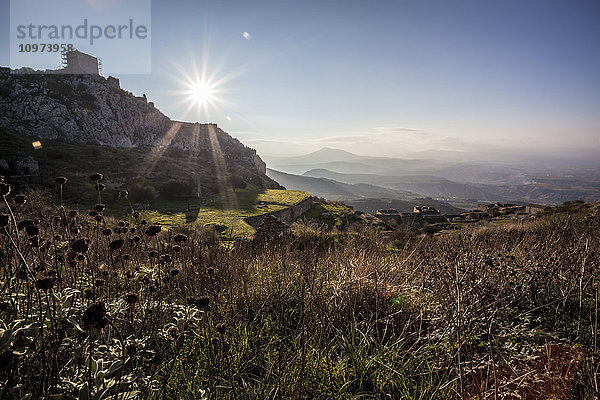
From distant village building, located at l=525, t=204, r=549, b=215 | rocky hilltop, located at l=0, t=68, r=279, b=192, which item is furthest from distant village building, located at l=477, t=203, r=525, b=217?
rocky hilltop, located at l=0, t=68, r=279, b=192

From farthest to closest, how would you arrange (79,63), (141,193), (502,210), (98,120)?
(79,63), (98,120), (502,210), (141,193)

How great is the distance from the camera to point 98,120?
178 feet

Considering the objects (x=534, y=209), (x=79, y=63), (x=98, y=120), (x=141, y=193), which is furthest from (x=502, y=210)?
(x=79, y=63)

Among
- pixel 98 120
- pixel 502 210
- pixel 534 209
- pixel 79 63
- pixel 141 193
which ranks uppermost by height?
pixel 79 63

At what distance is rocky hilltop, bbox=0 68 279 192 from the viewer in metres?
46.8

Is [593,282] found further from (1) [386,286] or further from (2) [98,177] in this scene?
(2) [98,177]

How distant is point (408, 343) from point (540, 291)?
2.44m

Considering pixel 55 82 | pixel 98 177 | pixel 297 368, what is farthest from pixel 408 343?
pixel 55 82

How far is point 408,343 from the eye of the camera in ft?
10.0

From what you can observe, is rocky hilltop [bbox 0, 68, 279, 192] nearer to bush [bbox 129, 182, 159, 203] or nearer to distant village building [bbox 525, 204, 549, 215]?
bush [bbox 129, 182, 159, 203]

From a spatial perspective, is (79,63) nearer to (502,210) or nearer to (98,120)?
(98,120)

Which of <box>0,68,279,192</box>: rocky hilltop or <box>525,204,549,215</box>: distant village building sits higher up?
<box>0,68,279,192</box>: rocky hilltop

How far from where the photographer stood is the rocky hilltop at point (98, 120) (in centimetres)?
4681

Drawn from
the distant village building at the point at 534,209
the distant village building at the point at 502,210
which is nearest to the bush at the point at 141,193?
the distant village building at the point at 502,210
